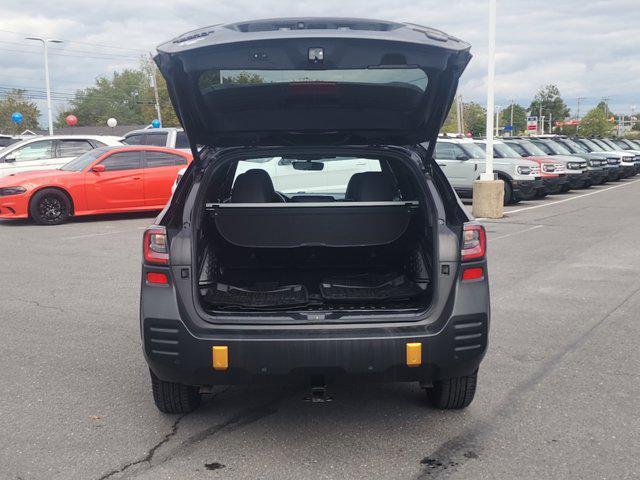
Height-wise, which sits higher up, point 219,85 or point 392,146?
point 219,85

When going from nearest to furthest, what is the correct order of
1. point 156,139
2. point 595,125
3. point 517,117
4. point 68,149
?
1. point 68,149
2. point 156,139
3. point 595,125
4. point 517,117

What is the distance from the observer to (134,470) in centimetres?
335

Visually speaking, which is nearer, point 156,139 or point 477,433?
point 477,433

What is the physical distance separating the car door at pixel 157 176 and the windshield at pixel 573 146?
16.2 m

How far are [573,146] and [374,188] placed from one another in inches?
901

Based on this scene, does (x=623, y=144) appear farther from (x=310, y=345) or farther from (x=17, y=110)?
(x=17, y=110)

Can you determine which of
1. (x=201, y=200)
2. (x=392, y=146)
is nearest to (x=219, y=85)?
(x=201, y=200)

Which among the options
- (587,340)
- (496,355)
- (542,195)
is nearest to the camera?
(496,355)

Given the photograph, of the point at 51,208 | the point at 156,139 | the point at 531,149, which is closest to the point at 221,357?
the point at 51,208

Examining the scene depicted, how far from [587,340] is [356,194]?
2.26m

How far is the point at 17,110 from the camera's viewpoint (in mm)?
88188

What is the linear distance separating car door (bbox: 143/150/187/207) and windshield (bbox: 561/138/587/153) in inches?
637

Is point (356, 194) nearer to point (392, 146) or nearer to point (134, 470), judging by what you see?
point (392, 146)

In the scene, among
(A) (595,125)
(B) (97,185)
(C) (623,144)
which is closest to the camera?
(B) (97,185)
